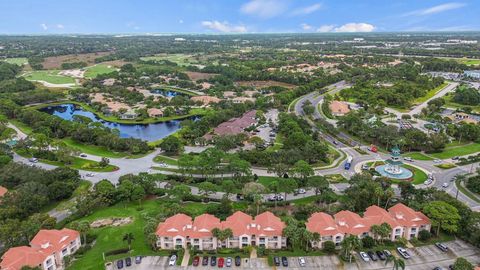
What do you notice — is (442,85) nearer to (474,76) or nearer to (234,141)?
(474,76)

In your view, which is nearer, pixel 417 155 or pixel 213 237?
pixel 213 237

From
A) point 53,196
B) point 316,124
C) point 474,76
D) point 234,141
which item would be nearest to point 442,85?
point 474,76

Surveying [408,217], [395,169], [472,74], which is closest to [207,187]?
[408,217]

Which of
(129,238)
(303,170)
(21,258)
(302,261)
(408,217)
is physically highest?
(303,170)

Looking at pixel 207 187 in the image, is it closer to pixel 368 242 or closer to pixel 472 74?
pixel 368 242

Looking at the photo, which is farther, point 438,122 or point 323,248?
point 438,122

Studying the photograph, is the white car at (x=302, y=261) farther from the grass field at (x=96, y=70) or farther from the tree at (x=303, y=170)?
the grass field at (x=96, y=70)
